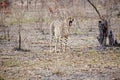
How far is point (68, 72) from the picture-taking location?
14.8m

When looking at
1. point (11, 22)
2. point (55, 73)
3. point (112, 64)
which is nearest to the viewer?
point (55, 73)

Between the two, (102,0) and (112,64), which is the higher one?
(102,0)

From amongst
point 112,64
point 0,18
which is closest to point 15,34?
point 0,18

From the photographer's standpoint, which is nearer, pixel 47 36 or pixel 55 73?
pixel 55 73

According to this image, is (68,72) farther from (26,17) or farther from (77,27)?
(26,17)

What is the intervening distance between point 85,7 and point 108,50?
18.4 meters

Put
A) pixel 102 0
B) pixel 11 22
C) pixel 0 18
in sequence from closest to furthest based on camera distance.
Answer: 1. pixel 0 18
2. pixel 11 22
3. pixel 102 0

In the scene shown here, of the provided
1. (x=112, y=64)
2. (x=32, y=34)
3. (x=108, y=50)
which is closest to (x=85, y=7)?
(x=32, y=34)

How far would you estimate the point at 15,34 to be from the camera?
25938mm

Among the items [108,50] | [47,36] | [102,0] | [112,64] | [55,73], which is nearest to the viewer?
[55,73]

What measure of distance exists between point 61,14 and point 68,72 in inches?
632

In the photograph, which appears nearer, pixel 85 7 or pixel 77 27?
pixel 77 27

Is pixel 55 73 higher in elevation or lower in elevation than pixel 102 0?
lower

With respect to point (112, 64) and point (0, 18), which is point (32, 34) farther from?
point (112, 64)
